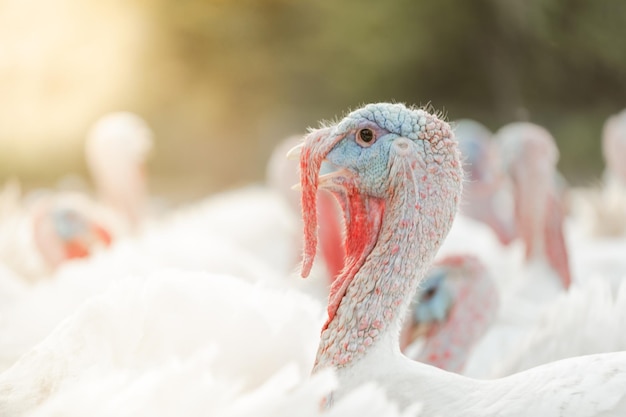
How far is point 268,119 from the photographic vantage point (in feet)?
39.3

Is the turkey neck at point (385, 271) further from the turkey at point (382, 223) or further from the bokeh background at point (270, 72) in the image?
the bokeh background at point (270, 72)

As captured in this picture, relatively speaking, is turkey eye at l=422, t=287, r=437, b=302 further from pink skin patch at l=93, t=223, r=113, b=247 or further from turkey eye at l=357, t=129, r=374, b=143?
pink skin patch at l=93, t=223, r=113, b=247

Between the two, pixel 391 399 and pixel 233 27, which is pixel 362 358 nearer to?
pixel 391 399

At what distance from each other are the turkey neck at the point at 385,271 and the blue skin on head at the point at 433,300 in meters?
1.15

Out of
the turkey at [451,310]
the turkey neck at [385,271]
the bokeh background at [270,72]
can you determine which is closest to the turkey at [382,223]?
the turkey neck at [385,271]

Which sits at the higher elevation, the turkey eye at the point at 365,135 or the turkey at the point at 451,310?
the turkey at the point at 451,310

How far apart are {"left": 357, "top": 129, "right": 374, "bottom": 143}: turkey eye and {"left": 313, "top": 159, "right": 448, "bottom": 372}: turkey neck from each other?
103 millimetres

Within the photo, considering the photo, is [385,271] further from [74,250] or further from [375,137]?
[74,250]

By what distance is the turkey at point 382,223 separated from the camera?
2.31 m

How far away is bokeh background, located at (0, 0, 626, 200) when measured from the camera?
28.4 feet

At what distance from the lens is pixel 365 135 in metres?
2.39

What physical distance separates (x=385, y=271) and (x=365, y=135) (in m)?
0.30

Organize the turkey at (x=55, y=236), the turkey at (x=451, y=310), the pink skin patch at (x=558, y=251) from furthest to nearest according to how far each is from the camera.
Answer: the turkey at (x=55, y=236)
the pink skin patch at (x=558, y=251)
the turkey at (x=451, y=310)

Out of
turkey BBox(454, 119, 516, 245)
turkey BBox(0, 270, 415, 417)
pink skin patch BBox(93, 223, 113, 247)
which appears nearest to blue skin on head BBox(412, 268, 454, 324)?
turkey BBox(0, 270, 415, 417)
